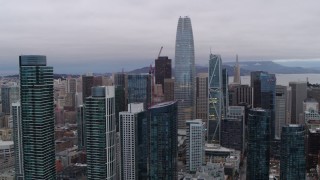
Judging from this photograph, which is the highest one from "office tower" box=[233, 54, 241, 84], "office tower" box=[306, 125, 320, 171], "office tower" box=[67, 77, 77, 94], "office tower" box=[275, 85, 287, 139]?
"office tower" box=[233, 54, 241, 84]

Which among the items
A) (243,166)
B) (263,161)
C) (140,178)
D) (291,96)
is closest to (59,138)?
(140,178)

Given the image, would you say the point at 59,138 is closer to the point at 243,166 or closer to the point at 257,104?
the point at 243,166

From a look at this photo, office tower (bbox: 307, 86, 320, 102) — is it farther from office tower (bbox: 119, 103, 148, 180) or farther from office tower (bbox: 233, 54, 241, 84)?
office tower (bbox: 119, 103, 148, 180)

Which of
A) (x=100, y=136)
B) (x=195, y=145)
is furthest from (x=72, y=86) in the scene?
(x=100, y=136)

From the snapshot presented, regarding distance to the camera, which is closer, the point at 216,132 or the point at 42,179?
the point at 42,179

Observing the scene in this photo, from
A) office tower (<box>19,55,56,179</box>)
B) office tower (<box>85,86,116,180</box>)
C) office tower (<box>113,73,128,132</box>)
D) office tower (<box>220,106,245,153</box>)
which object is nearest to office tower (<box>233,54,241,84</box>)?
office tower (<box>220,106,245,153</box>)

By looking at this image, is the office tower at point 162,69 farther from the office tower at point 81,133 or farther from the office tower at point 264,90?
the office tower at point 81,133
